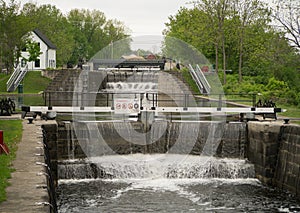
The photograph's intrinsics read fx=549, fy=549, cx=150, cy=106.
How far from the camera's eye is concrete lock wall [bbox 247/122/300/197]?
18.3 meters

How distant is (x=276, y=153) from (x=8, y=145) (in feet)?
31.7

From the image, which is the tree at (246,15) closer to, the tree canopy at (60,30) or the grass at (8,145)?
the tree canopy at (60,30)

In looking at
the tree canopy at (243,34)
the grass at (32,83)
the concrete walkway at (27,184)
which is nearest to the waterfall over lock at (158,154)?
the concrete walkway at (27,184)

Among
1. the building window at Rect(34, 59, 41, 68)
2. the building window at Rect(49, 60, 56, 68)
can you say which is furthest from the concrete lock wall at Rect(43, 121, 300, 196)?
the building window at Rect(49, 60, 56, 68)

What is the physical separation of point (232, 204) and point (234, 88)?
1082 inches

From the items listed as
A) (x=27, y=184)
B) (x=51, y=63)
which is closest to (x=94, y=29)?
(x=51, y=63)

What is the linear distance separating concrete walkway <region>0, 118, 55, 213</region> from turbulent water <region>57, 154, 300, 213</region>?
2.00m

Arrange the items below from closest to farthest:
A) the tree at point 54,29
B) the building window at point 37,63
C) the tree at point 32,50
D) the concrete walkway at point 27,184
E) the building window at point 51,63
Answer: the concrete walkway at point 27,184 < the tree at point 32,50 < the building window at point 37,63 < the building window at point 51,63 < the tree at point 54,29

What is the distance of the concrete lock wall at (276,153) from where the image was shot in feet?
59.9

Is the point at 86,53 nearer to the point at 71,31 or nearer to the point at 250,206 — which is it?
the point at 71,31

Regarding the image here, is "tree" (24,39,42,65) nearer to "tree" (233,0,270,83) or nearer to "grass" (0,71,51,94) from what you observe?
"grass" (0,71,51,94)

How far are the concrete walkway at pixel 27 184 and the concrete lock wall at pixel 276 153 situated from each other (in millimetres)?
8282

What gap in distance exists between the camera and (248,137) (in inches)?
862

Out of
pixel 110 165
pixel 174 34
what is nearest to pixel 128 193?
pixel 110 165
